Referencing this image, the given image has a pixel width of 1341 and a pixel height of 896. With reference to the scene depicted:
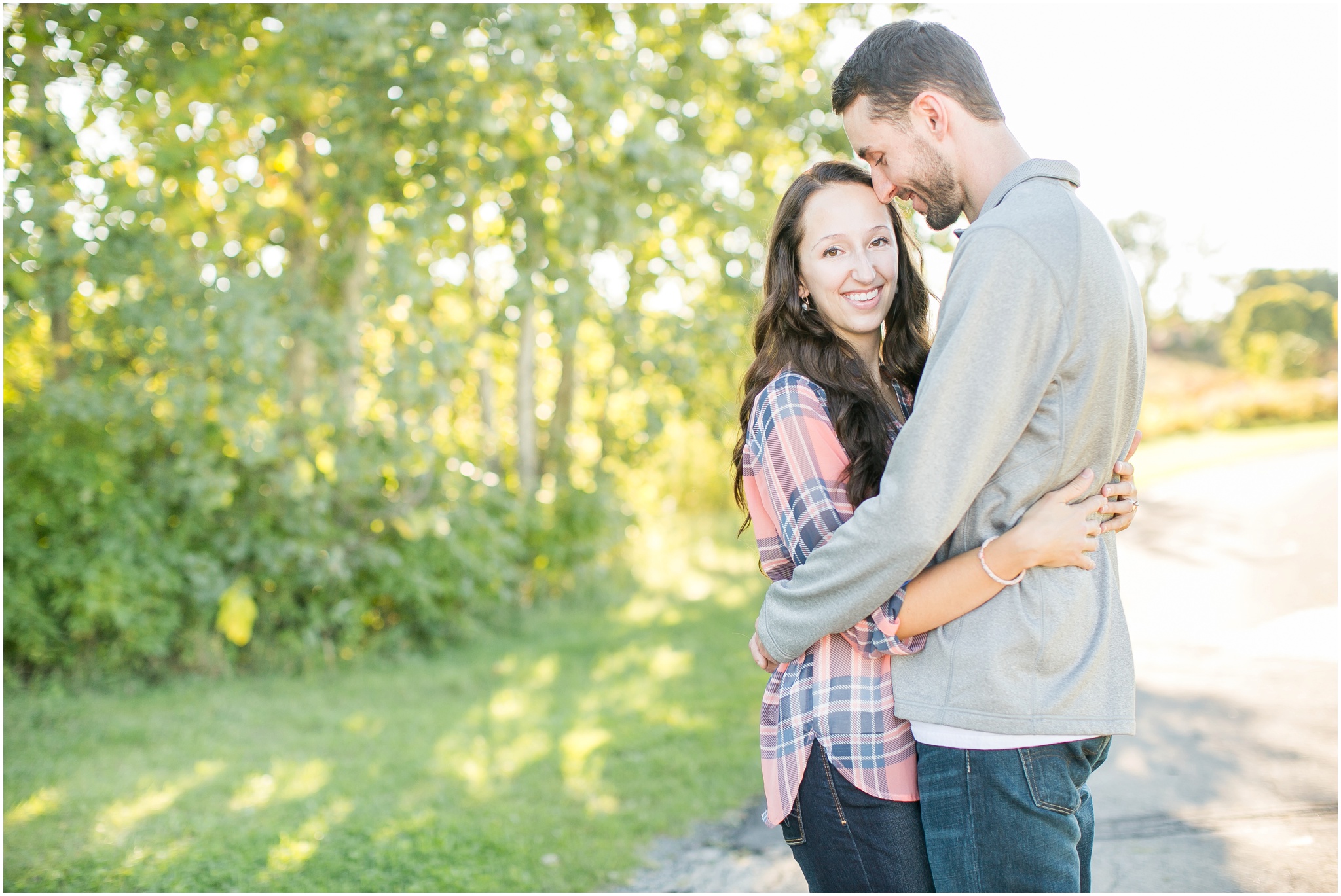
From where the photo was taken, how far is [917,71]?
1535 mm

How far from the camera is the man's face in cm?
158

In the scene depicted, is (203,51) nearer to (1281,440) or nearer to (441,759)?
(441,759)

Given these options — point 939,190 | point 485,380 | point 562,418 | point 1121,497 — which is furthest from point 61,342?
point 1121,497

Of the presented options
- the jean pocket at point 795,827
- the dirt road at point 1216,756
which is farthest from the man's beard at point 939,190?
the dirt road at point 1216,756

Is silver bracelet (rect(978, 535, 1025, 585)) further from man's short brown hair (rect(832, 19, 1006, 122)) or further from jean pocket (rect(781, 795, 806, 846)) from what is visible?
man's short brown hair (rect(832, 19, 1006, 122))

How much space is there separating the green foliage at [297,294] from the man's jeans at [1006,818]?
4.05m

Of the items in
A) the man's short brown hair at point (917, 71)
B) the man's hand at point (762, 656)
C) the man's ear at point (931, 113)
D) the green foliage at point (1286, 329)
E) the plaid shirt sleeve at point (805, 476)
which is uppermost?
the man's short brown hair at point (917, 71)

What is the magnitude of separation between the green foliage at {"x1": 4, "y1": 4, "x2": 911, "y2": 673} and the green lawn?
0.59m

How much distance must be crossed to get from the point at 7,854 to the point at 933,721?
11.9ft

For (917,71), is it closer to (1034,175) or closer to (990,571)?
(1034,175)

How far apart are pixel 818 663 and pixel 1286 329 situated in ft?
95.3

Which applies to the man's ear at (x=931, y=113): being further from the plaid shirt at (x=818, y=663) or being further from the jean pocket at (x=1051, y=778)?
the jean pocket at (x=1051, y=778)

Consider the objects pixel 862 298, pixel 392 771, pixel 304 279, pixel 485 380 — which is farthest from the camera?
pixel 485 380

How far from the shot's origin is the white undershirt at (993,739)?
1.40m
